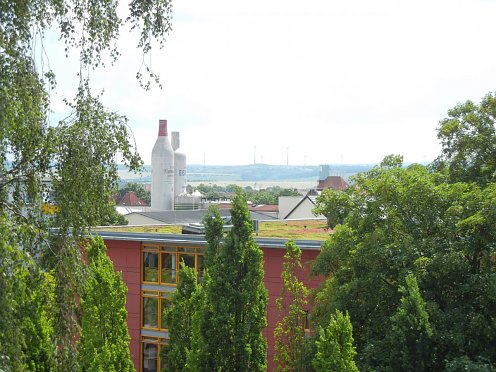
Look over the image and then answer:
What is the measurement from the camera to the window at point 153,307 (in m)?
27.0

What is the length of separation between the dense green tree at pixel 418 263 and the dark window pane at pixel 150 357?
11.0m

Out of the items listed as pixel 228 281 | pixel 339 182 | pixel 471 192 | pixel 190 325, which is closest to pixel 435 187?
pixel 471 192

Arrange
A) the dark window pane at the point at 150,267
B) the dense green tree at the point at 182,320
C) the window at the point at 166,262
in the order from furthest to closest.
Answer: the dark window pane at the point at 150,267, the window at the point at 166,262, the dense green tree at the point at 182,320

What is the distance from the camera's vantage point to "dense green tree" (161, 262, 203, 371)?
18391 millimetres

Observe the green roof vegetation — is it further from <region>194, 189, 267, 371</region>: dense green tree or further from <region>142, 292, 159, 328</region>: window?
<region>194, 189, 267, 371</region>: dense green tree

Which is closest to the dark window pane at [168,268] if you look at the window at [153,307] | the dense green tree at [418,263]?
the window at [153,307]

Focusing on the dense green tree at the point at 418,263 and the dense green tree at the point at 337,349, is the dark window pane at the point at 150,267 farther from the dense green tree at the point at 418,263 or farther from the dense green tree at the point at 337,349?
the dense green tree at the point at 337,349

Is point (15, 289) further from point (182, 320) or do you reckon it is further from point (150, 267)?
point (150, 267)

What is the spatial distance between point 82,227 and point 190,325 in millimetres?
9537

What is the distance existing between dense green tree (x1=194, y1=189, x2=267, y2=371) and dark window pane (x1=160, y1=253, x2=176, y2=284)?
1042cm

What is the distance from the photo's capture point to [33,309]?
9.27 meters

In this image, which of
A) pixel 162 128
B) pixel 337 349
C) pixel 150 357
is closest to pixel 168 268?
pixel 150 357

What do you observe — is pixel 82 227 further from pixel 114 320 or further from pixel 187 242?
pixel 187 242

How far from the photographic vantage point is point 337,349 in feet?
43.8
